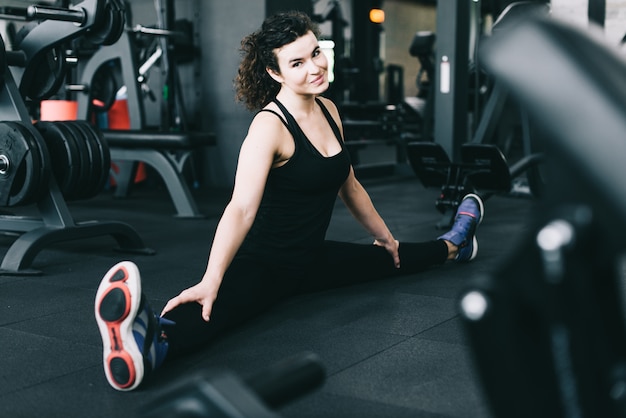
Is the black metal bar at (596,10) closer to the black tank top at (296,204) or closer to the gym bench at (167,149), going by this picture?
the gym bench at (167,149)

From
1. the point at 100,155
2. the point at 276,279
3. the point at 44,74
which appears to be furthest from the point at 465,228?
the point at 44,74

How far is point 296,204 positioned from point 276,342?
1.44ft

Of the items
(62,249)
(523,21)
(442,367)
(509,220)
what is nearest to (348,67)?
(509,220)

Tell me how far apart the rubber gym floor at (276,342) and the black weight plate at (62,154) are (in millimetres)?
345

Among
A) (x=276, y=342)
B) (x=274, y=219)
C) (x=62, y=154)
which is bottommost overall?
(x=276, y=342)

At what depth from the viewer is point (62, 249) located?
11.0 feet

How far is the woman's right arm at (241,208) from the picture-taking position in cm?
180

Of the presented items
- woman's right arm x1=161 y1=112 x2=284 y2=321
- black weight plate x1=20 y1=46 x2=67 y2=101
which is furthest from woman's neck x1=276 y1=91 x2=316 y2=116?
black weight plate x1=20 y1=46 x2=67 y2=101

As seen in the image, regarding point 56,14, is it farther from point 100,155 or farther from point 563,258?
point 563,258

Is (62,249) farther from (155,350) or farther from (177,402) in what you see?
(177,402)

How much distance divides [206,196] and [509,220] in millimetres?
2241

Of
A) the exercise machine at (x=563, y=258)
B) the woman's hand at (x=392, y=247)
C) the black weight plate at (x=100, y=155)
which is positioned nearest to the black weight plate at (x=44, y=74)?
the black weight plate at (x=100, y=155)

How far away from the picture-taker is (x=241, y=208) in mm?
1880

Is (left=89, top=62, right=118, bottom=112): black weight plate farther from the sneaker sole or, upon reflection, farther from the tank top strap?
the sneaker sole
